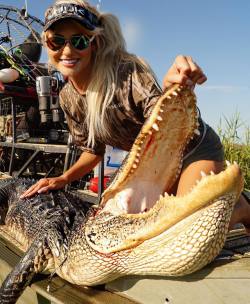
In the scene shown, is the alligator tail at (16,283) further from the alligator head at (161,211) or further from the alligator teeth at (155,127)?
the alligator teeth at (155,127)

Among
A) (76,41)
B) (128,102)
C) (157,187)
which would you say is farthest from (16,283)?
(76,41)

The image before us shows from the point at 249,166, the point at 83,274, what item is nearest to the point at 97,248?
the point at 83,274

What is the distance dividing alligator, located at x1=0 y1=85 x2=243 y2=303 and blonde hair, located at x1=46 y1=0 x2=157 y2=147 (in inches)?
Result: 19.5

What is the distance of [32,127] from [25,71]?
35.7 inches

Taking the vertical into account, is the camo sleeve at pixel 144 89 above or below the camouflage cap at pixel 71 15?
below

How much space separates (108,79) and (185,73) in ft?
2.21

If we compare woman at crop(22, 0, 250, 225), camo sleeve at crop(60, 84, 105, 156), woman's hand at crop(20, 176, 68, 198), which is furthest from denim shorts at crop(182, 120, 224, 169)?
woman's hand at crop(20, 176, 68, 198)

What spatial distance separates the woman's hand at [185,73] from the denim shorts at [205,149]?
0.46 m

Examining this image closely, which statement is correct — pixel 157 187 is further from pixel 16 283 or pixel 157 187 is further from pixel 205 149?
pixel 16 283

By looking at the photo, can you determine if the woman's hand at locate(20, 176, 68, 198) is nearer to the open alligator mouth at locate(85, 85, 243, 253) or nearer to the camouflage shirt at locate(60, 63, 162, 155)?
the camouflage shirt at locate(60, 63, 162, 155)

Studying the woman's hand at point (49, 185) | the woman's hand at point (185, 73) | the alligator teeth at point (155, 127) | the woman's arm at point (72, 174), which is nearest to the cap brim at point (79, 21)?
the woman's hand at point (185, 73)

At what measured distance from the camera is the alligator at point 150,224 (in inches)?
61.7

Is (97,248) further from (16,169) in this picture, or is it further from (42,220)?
(16,169)

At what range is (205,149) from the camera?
222 centimetres
